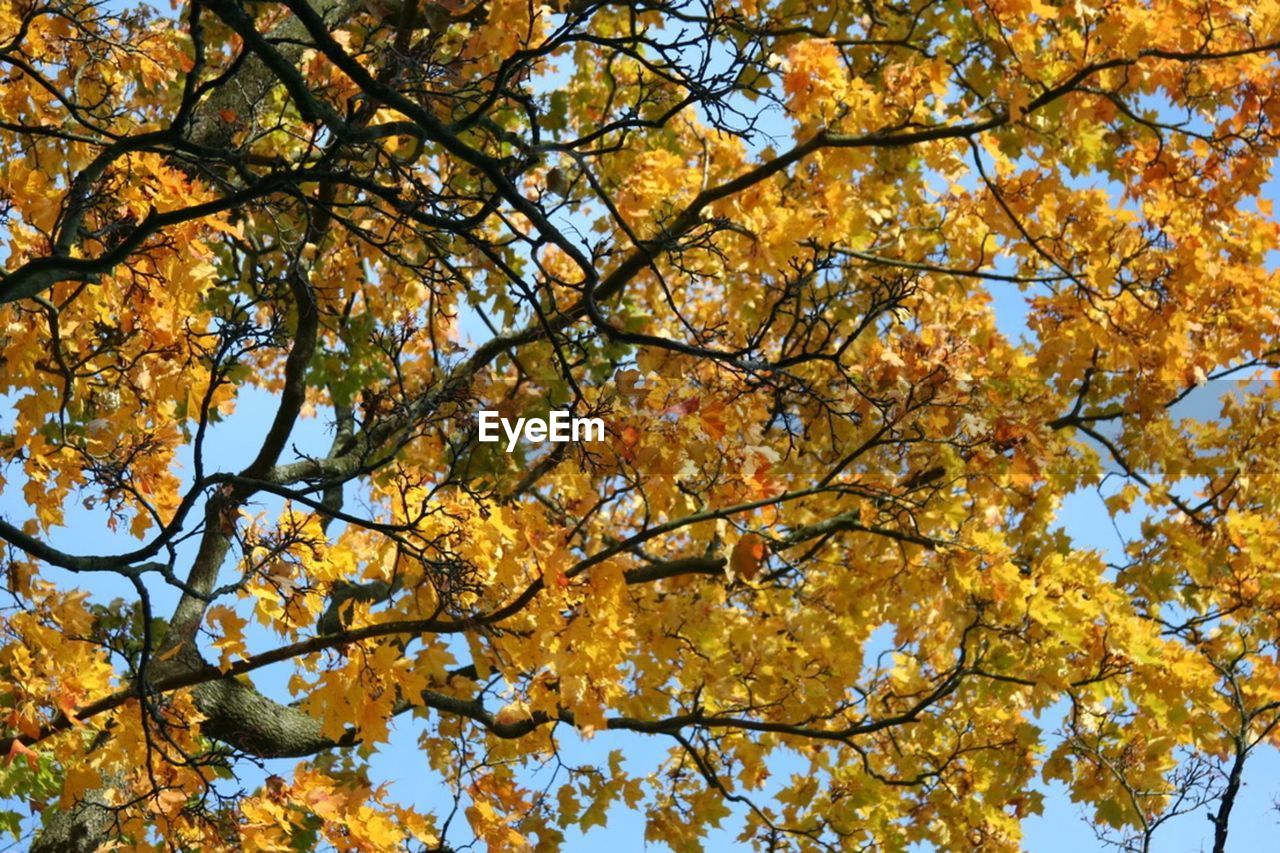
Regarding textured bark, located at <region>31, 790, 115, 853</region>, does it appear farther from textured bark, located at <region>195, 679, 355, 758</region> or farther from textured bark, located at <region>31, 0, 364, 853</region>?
textured bark, located at <region>195, 679, 355, 758</region>

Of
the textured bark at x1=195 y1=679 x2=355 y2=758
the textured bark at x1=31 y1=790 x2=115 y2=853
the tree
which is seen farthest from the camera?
the textured bark at x1=195 y1=679 x2=355 y2=758

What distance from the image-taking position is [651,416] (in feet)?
17.6

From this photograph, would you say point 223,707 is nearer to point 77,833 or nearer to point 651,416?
point 77,833

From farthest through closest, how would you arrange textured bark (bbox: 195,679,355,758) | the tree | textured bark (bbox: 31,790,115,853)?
textured bark (bbox: 195,679,355,758)
textured bark (bbox: 31,790,115,853)
the tree

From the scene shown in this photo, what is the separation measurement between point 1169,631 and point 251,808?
21.1 feet

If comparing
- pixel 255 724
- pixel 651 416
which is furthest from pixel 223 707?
pixel 651 416

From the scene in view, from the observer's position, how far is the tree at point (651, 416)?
16.6 feet

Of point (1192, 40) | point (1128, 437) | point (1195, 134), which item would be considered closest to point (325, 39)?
point (1192, 40)

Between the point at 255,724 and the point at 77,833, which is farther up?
the point at 255,724

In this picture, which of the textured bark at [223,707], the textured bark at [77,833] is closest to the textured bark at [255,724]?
the textured bark at [223,707]

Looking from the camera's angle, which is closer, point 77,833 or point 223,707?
point 77,833

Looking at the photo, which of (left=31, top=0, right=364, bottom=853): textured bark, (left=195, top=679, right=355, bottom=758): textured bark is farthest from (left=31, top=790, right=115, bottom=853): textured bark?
(left=195, top=679, right=355, bottom=758): textured bark

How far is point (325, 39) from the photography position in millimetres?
3404

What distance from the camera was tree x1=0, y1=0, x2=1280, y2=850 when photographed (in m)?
5.06
